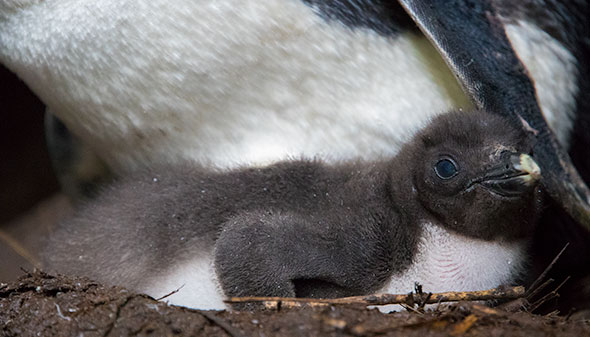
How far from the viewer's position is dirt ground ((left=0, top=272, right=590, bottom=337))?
1.41 metres

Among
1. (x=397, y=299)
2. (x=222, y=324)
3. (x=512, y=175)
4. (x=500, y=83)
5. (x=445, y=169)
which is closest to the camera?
(x=222, y=324)

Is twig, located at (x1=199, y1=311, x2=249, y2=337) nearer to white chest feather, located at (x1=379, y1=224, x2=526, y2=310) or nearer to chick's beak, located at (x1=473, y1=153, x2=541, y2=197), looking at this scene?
white chest feather, located at (x1=379, y1=224, x2=526, y2=310)

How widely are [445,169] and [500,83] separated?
32cm

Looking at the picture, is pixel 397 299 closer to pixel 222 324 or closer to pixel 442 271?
pixel 442 271

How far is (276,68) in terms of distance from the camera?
2027 mm

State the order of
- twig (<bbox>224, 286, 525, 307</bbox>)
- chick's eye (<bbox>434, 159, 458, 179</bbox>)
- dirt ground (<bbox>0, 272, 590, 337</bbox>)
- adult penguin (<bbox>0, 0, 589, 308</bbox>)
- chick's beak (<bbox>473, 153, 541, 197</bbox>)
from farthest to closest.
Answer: adult penguin (<bbox>0, 0, 589, 308</bbox>) → chick's eye (<bbox>434, 159, 458, 179</bbox>) → chick's beak (<bbox>473, 153, 541, 197</bbox>) → twig (<bbox>224, 286, 525, 307</bbox>) → dirt ground (<bbox>0, 272, 590, 337</bbox>)

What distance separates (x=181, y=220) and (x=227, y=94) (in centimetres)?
40

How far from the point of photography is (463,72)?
1.90 meters

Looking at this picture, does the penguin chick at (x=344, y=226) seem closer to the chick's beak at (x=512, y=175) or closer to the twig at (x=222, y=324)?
the chick's beak at (x=512, y=175)

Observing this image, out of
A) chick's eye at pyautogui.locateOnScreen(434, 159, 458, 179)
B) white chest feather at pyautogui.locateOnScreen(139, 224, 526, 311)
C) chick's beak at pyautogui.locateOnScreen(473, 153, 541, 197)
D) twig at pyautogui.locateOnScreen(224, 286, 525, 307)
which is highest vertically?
chick's beak at pyautogui.locateOnScreen(473, 153, 541, 197)

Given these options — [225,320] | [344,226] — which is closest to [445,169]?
[344,226]

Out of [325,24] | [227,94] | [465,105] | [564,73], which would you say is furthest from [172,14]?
[564,73]

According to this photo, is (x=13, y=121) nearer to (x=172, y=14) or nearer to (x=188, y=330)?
(x=172, y=14)

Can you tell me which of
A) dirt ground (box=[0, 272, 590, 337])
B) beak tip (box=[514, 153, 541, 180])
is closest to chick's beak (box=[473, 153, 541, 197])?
beak tip (box=[514, 153, 541, 180])
